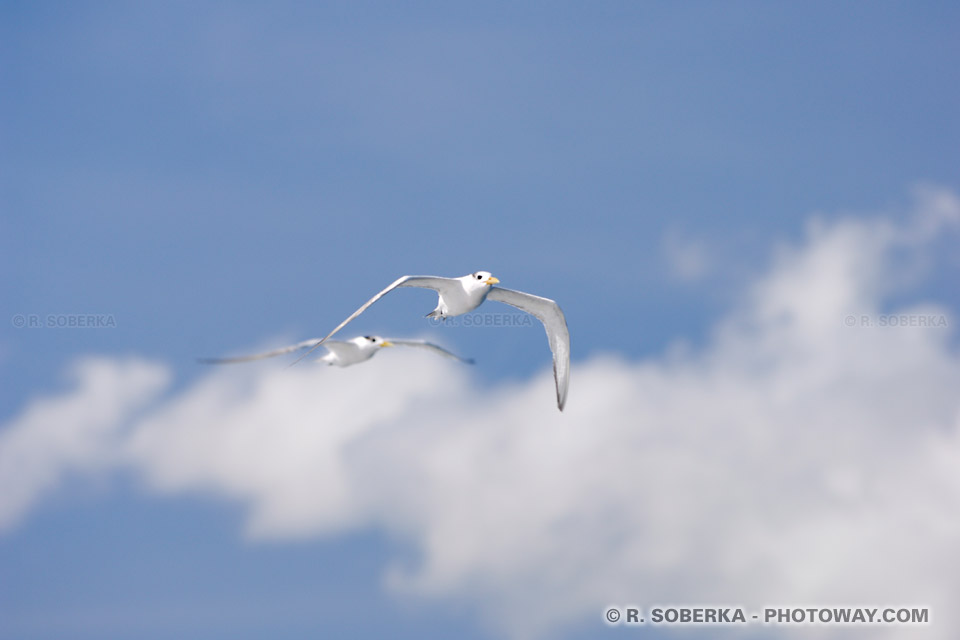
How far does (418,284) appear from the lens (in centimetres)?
4016

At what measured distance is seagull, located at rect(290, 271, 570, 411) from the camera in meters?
39.6

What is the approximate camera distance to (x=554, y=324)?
46906 millimetres

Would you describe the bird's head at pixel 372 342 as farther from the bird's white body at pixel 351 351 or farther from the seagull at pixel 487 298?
the seagull at pixel 487 298

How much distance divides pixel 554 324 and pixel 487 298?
444 centimetres

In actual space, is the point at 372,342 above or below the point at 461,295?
below

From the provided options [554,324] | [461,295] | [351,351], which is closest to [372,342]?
[351,351]

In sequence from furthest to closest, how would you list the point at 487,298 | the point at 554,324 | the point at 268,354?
1. the point at 554,324
2. the point at 487,298
3. the point at 268,354

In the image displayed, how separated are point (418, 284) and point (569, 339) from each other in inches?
408

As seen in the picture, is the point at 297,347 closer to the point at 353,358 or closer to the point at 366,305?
the point at 366,305

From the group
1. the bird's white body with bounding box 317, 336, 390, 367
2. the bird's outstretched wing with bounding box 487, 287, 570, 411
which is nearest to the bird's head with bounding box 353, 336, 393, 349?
the bird's white body with bounding box 317, 336, 390, 367

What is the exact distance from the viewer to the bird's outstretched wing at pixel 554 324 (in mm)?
45406

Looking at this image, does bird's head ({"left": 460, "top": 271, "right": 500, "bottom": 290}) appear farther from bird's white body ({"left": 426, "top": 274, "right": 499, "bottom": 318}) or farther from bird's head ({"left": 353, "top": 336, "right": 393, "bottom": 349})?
bird's head ({"left": 353, "top": 336, "right": 393, "bottom": 349})

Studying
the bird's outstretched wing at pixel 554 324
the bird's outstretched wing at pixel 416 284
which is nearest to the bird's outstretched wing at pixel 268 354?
the bird's outstretched wing at pixel 416 284

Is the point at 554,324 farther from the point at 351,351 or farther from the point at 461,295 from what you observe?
the point at 351,351
